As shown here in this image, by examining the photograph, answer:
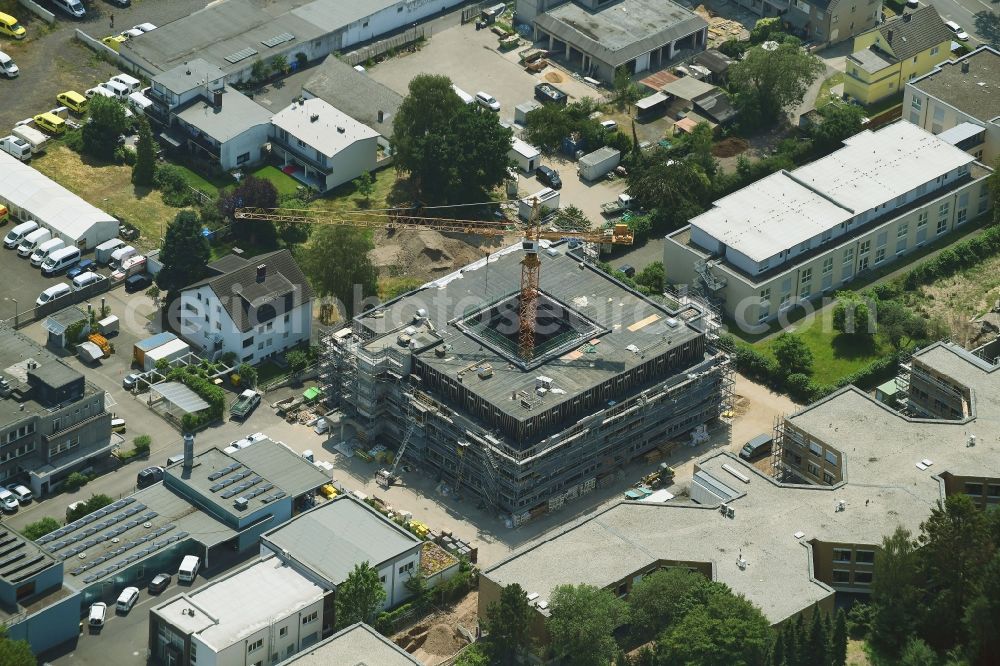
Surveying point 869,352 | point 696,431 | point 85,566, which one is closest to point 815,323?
point 869,352

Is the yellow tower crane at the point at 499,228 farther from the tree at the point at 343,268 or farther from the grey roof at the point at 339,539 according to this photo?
the grey roof at the point at 339,539

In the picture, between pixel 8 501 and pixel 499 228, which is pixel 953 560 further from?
pixel 8 501

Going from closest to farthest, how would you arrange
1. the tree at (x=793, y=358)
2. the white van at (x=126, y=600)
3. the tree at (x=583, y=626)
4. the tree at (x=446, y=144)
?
the tree at (x=583, y=626) → the white van at (x=126, y=600) → the tree at (x=793, y=358) → the tree at (x=446, y=144)

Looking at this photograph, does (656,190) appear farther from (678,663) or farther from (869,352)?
(678,663)

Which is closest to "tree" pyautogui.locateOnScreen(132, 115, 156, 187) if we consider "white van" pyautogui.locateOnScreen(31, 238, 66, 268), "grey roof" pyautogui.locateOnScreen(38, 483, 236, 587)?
"white van" pyautogui.locateOnScreen(31, 238, 66, 268)

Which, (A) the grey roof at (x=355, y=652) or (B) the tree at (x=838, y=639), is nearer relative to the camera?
(A) the grey roof at (x=355, y=652)

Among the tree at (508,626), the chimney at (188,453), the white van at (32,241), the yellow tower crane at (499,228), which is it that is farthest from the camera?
the white van at (32,241)

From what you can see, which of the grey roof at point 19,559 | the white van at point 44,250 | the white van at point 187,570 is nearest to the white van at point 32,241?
the white van at point 44,250
